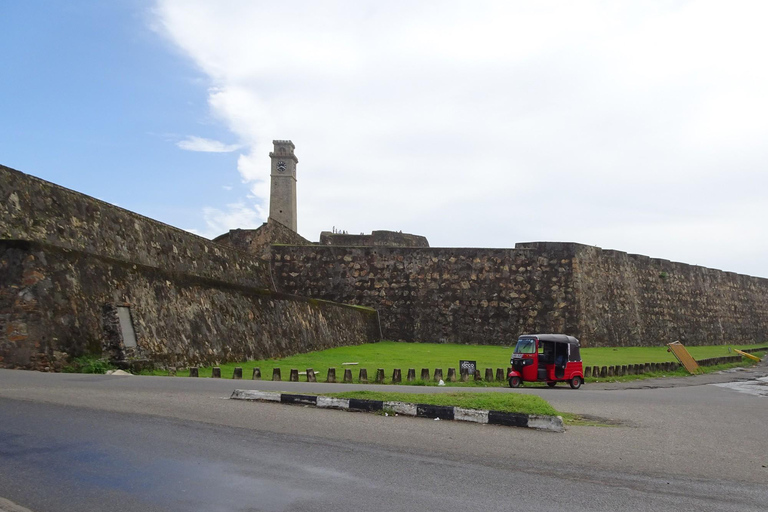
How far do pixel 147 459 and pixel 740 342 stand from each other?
1795 inches

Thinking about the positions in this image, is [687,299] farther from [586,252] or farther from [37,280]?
[37,280]

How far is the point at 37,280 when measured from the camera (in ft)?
39.4

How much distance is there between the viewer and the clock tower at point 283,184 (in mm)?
57594

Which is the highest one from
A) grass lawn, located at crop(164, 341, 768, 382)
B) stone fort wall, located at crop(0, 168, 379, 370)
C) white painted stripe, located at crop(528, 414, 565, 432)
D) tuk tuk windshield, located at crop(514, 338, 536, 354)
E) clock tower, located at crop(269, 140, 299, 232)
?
clock tower, located at crop(269, 140, 299, 232)

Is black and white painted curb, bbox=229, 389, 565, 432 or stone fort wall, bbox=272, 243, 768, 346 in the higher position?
stone fort wall, bbox=272, 243, 768, 346

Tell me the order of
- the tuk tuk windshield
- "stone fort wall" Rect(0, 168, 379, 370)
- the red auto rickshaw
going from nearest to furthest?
"stone fort wall" Rect(0, 168, 379, 370)
the red auto rickshaw
the tuk tuk windshield

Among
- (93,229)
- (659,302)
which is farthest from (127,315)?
(659,302)

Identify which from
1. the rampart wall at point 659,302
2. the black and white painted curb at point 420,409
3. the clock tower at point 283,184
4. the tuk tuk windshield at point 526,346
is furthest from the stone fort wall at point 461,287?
the clock tower at point 283,184

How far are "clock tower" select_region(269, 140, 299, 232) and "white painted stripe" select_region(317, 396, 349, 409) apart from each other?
159 feet

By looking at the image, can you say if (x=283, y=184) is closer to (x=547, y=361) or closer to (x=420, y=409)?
(x=547, y=361)

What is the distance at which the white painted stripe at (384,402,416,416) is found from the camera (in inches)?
351

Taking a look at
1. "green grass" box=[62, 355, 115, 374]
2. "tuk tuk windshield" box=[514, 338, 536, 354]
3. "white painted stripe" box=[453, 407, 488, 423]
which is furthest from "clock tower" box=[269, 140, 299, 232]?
"white painted stripe" box=[453, 407, 488, 423]

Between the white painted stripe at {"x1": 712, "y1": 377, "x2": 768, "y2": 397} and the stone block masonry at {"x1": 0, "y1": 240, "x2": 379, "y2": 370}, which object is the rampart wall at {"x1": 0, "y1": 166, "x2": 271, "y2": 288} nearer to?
the stone block masonry at {"x1": 0, "y1": 240, "x2": 379, "y2": 370}

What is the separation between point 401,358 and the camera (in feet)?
68.8
